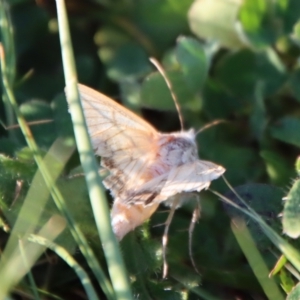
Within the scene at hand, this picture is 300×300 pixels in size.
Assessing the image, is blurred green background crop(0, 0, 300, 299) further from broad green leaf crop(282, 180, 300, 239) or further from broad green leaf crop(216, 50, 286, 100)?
broad green leaf crop(282, 180, 300, 239)

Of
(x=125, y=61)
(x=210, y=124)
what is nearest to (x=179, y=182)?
(x=210, y=124)

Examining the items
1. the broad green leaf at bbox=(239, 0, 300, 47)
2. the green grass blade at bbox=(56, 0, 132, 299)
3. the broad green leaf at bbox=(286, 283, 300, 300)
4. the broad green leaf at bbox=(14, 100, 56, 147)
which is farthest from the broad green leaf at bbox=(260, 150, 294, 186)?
the green grass blade at bbox=(56, 0, 132, 299)

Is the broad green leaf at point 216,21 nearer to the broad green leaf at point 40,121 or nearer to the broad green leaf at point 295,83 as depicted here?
the broad green leaf at point 295,83

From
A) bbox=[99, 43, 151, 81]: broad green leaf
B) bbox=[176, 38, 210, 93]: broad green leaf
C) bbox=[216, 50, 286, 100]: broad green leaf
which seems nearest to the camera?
bbox=[176, 38, 210, 93]: broad green leaf

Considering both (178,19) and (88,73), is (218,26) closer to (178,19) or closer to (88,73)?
(178,19)

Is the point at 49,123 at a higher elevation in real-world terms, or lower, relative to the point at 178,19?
lower

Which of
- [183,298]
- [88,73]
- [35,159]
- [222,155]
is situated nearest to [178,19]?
[88,73]
